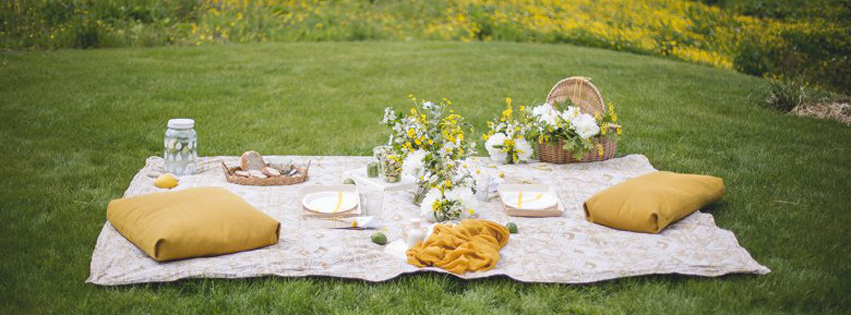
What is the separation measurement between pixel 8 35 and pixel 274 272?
959 centimetres

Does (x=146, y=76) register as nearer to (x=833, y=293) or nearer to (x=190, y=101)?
(x=190, y=101)

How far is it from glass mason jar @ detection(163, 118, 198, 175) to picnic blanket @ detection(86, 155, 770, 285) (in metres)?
0.41

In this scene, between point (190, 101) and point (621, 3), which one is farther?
point (621, 3)

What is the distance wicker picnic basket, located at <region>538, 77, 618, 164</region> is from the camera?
648 cm

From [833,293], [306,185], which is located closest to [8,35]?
[306,185]

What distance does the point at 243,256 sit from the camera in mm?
4203

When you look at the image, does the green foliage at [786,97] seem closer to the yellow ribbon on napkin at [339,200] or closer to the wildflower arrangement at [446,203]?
the wildflower arrangement at [446,203]

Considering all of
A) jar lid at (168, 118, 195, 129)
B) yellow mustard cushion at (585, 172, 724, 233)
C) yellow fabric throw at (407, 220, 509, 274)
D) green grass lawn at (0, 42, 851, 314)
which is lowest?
green grass lawn at (0, 42, 851, 314)

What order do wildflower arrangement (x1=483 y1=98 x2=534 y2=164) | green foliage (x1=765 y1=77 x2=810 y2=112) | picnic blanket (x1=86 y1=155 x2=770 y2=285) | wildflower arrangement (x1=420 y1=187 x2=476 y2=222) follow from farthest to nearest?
green foliage (x1=765 y1=77 x2=810 y2=112) → wildflower arrangement (x1=483 y1=98 x2=534 y2=164) → wildflower arrangement (x1=420 y1=187 x2=476 y2=222) → picnic blanket (x1=86 y1=155 x2=770 y2=285)

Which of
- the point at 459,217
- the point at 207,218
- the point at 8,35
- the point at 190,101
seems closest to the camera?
the point at 207,218

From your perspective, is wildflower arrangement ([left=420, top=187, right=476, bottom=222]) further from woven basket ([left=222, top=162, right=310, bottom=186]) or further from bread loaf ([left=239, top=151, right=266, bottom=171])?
bread loaf ([left=239, top=151, right=266, bottom=171])

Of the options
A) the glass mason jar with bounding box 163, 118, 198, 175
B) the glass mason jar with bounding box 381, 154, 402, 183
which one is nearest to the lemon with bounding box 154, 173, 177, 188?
the glass mason jar with bounding box 163, 118, 198, 175

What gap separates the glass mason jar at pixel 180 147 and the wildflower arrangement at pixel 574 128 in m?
3.01

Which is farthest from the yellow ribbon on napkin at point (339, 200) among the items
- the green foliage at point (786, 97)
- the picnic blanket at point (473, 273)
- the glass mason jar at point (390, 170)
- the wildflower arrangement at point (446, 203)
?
the green foliage at point (786, 97)
